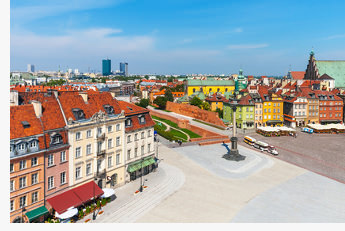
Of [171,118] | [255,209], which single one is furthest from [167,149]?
[171,118]

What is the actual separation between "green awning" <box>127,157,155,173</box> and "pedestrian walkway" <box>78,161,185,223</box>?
209 cm

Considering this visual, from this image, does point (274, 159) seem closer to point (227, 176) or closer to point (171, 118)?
point (227, 176)

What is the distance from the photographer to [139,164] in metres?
43.8

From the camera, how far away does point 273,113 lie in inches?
3583

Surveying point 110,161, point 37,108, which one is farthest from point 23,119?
point 110,161

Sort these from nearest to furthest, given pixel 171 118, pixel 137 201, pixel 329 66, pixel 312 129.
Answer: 1. pixel 137 201
2. pixel 312 129
3. pixel 171 118
4. pixel 329 66

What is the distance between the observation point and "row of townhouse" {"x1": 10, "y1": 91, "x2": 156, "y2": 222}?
28859mm

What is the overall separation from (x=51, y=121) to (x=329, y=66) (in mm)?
125848

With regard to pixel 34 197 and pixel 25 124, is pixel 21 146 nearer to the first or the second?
pixel 25 124

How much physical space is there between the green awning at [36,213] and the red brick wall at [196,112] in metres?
65.1

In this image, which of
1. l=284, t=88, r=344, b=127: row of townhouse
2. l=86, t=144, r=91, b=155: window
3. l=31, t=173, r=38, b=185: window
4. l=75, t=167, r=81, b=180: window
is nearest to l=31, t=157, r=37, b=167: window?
l=31, t=173, r=38, b=185: window

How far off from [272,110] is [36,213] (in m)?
78.8

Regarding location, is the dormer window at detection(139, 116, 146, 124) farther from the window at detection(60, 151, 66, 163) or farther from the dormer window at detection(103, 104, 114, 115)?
the window at detection(60, 151, 66, 163)

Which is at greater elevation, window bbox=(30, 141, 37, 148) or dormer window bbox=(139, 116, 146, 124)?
dormer window bbox=(139, 116, 146, 124)
